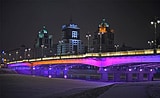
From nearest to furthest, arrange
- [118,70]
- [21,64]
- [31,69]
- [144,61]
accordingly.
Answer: [144,61] < [118,70] < [31,69] < [21,64]

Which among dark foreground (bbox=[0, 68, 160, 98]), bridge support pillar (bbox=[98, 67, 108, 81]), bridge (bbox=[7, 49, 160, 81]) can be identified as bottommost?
dark foreground (bbox=[0, 68, 160, 98])

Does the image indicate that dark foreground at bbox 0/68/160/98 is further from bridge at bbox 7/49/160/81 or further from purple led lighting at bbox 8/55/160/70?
bridge at bbox 7/49/160/81

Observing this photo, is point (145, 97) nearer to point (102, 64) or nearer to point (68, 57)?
point (102, 64)

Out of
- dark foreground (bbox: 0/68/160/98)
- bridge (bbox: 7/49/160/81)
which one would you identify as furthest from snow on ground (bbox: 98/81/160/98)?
bridge (bbox: 7/49/160/81)

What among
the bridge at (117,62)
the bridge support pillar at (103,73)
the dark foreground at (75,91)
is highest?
the bridge at (117,62)

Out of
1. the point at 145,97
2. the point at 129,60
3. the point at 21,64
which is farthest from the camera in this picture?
the point at 21,64

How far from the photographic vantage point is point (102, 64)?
81000 millimetres

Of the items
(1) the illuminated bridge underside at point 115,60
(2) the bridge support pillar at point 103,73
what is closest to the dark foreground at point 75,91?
(1) the illuminated bridge underside at point 115,60

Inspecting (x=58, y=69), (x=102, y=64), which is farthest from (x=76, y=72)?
(x=102, y=64)

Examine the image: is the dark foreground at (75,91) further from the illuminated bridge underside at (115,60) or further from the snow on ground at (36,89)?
the illuminated bridge underside at (115,60)

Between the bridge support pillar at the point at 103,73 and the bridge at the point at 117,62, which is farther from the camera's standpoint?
the bridge support pillar at the point at 103,73

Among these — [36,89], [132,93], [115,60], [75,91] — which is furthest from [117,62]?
[132,93]

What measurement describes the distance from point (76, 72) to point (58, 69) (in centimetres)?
2576

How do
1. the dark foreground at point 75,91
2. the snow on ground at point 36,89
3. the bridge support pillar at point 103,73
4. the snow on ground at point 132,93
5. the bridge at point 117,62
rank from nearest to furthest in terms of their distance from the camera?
the snow on ground at point 132,93, the dark foreground at point 75,91, the snow on ground at point 36,89, the bridge at point 117,62, the bridge support pillar at point 103,73
